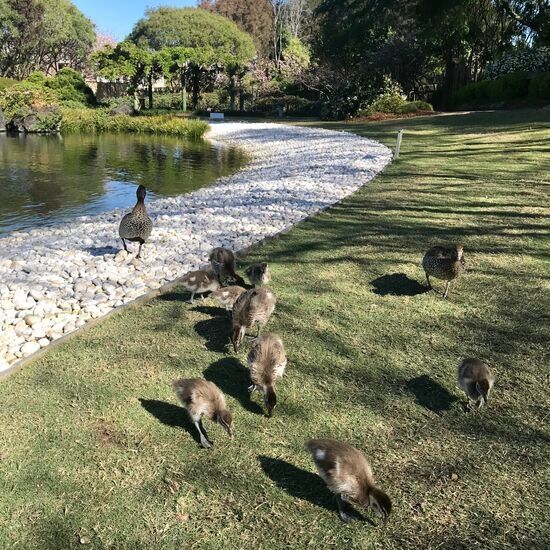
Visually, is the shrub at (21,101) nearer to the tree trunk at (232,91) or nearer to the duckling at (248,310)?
the tree trunk at (232,91)

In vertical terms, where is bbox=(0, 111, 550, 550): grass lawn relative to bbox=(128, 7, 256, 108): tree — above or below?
below

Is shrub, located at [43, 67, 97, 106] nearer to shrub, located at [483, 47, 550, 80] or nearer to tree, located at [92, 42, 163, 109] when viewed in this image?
tree, located at [92, 42, 163, 109]

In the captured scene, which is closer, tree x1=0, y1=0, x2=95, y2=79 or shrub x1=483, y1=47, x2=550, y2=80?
shrub x1=483, y1=47, x2=550, y2=80

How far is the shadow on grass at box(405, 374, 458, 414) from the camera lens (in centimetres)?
384

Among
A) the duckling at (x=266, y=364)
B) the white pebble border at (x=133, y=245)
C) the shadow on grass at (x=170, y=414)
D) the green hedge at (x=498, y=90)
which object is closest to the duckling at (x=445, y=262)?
the duckling at (x=266, y=364)

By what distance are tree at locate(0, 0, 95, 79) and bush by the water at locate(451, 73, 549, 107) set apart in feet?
148

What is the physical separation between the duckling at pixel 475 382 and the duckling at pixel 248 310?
1830mm

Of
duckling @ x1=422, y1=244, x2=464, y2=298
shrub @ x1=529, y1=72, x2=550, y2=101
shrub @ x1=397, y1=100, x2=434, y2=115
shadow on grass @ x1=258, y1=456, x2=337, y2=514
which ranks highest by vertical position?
shrub @ x1=529, y1=72, x2=550, y2=101

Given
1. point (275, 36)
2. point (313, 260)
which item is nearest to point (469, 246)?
point (313, 260)

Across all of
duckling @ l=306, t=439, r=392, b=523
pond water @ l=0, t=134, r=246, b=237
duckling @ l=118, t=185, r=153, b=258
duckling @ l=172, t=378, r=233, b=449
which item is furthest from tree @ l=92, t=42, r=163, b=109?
duckling @ l=306, t=439, r=392, b=523

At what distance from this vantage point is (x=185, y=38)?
57094 mm

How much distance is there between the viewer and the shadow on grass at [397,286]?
5.80m

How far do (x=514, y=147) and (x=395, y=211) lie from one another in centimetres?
871

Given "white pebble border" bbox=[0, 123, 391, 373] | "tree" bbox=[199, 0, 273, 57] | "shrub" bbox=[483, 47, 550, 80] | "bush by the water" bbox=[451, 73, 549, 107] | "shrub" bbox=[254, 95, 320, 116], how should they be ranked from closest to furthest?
"white pebble border" bbox=[0, 123, 391, 373] < "bush by the water" bbox=[451, 73, 549, 107] < "shrub" bbox=[483, 47, 550, 80] < "shrub" bbox=[254, 95, 320, 116] < "tree" bbox=[199, 0, 273, 57]
